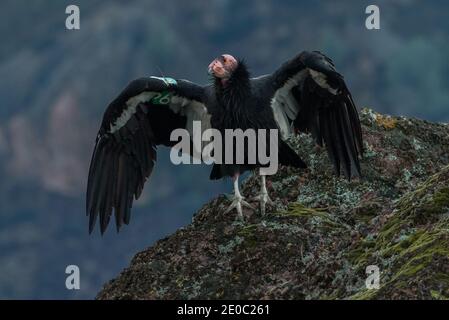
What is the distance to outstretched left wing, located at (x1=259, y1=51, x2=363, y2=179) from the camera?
10.4 metres

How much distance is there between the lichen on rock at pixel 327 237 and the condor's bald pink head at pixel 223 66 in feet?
4.36

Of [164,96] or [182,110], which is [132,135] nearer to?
[164,96]

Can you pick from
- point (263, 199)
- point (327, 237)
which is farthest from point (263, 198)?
point (327, 237)

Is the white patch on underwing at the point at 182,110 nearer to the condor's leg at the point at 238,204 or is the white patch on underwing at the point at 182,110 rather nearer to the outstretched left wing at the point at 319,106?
the outstretched left wing at the point at 319,106

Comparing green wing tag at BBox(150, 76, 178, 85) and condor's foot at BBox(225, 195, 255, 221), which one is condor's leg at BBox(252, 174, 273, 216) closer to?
condor's foot at BBox(225, 195, 255, 221)

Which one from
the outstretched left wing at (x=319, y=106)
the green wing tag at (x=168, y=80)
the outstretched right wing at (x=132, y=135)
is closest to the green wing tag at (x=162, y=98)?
the outstretched right wing at (x=132, y=135)

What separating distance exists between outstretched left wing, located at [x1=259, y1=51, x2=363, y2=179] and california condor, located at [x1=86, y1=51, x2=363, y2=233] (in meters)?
0.01

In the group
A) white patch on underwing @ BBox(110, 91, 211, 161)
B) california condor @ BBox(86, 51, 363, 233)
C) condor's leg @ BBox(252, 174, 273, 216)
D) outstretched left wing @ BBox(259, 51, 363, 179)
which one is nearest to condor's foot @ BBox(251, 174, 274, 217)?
condor's leg @ BBox(252, 174, 273, 216)

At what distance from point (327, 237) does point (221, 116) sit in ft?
9.65

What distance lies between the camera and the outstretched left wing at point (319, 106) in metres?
10.4

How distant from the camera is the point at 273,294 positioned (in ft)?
24.1
